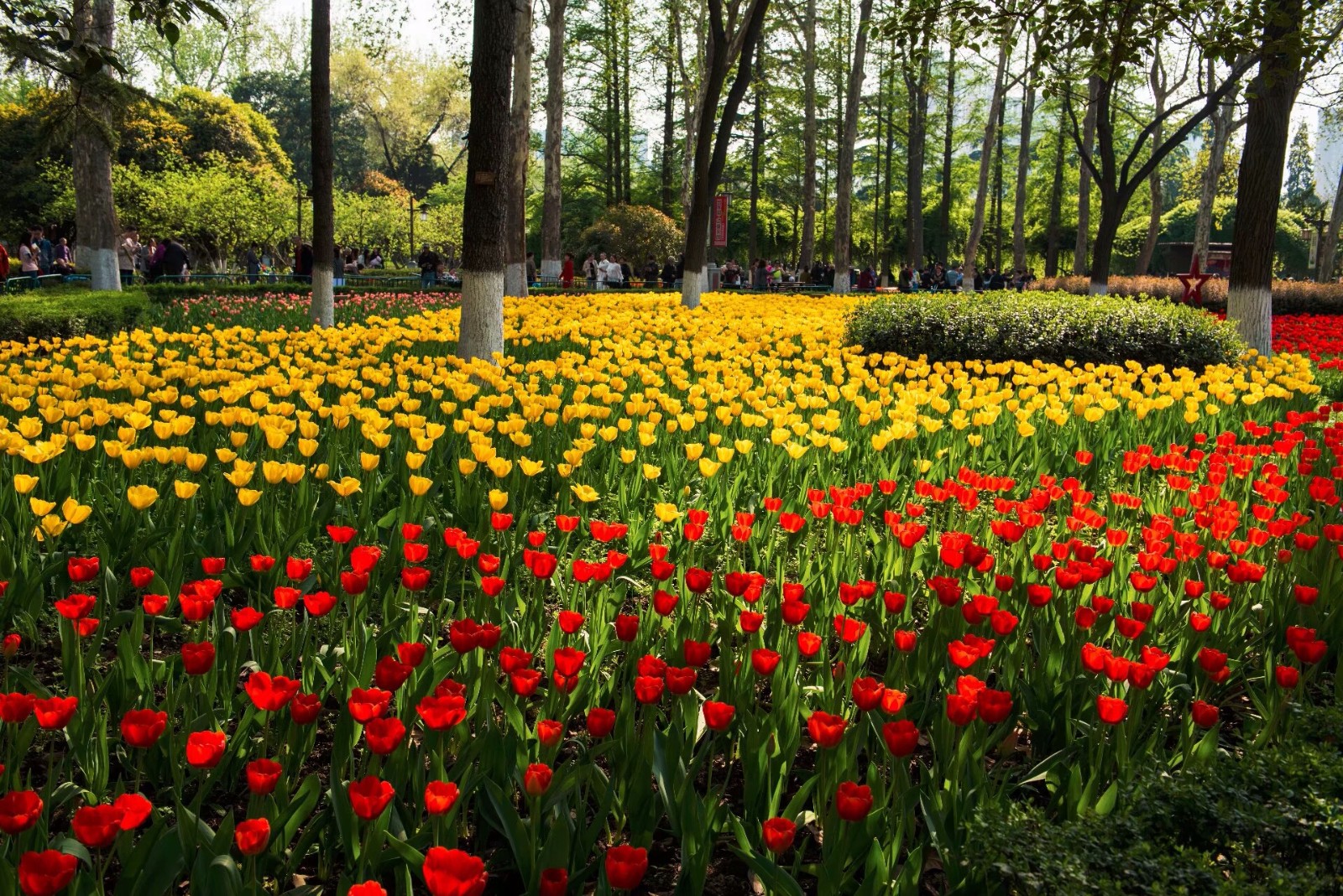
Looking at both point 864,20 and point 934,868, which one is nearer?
point 934,868

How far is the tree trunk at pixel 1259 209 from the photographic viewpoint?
11164 mm

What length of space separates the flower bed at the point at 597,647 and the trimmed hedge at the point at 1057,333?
4427 mm

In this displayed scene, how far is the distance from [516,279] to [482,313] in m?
9.33

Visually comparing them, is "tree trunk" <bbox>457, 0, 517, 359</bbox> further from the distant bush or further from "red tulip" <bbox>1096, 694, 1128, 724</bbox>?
the distant bush

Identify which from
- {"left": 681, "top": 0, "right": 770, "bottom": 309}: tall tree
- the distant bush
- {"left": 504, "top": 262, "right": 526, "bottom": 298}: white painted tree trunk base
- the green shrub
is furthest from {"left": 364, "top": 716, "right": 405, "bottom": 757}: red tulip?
the distant bush

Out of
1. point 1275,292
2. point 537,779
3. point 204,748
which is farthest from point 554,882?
point 1275,292

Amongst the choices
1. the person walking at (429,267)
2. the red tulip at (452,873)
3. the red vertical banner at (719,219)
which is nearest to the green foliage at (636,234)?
the red vertical banner at (719,219)

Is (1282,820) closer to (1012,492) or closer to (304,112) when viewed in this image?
(1012,492)

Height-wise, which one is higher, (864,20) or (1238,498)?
(864,20)

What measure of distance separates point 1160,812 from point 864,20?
21646 mm

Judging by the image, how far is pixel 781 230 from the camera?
49.5 m

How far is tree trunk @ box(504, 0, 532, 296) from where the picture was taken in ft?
48.6

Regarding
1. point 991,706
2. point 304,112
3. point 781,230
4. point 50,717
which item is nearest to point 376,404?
point 50,717

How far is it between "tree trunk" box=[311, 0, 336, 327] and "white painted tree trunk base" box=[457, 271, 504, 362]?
428cm
